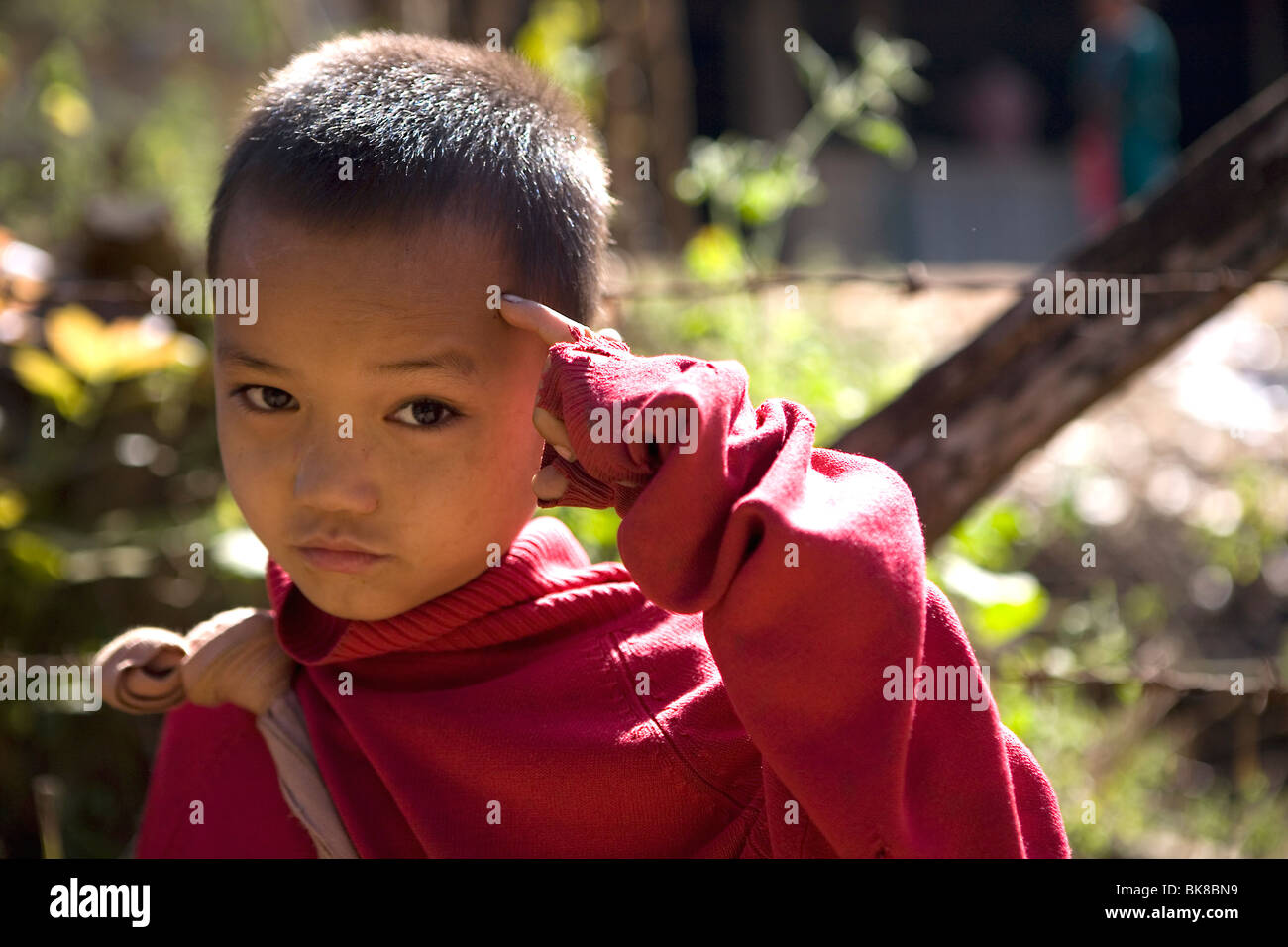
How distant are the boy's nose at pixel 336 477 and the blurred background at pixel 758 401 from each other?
673 millimetres

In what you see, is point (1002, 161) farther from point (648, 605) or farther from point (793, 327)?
point (648, 605)

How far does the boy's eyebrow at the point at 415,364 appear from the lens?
3.65ft

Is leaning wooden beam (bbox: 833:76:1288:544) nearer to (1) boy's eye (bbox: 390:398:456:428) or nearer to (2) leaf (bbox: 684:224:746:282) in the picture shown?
(1) boy's eye (bbox: 390:398:456:428)

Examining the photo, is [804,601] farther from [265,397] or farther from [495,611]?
[265,397]

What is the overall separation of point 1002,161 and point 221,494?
26.4 feet

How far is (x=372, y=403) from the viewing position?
1124 mm

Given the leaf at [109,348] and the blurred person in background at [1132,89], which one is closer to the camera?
the leaf at [109,348]

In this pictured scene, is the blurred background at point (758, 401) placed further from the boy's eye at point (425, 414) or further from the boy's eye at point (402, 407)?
the boy's eye at point (425, 414)

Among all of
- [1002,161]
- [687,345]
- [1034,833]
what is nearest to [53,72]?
[687,345]

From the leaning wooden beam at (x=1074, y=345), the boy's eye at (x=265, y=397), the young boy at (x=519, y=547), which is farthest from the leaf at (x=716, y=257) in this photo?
the boy's eye at (x=265, y=397)

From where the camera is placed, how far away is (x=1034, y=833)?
1098 millimetres

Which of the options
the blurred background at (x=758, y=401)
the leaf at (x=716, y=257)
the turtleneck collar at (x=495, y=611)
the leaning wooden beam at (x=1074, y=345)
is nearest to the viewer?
the turtleneck collar at (x=495, y=611)

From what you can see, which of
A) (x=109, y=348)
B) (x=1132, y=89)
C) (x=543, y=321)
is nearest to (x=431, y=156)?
(x=543, y=321)

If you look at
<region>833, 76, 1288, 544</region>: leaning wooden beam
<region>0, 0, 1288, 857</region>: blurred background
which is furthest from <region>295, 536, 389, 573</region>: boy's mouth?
<region>833, 76, 1288, 544</region>: leaning wooden beam
